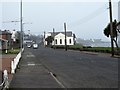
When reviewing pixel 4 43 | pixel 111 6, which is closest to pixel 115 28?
pixel 111 6

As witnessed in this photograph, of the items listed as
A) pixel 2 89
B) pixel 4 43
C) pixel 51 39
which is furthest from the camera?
pixel 51 39

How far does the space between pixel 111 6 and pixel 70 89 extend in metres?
35.2

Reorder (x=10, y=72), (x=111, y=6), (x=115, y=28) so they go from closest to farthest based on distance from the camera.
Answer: (x=10, y=72)
(x=111, y=6)
(x=115, y=28)

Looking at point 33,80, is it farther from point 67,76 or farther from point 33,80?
point 67,76

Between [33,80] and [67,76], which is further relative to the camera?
[67,76]

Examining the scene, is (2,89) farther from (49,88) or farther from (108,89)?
(108,89)

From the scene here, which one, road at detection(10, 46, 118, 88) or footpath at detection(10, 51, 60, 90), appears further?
road at detection(10, 46, 118, 88)

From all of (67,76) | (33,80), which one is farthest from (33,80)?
(67,76)

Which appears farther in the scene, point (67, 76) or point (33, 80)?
point (67, 76)

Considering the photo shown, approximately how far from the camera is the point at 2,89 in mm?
11594

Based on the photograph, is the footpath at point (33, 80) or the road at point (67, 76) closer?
the footpath at point (33, 80)

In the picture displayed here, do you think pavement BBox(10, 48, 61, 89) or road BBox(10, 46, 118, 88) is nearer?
pavement BBox(10, 48, 61, 89)

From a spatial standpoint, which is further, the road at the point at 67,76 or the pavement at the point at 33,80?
the road at the point at 67,76

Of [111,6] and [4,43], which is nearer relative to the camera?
[111,6]
